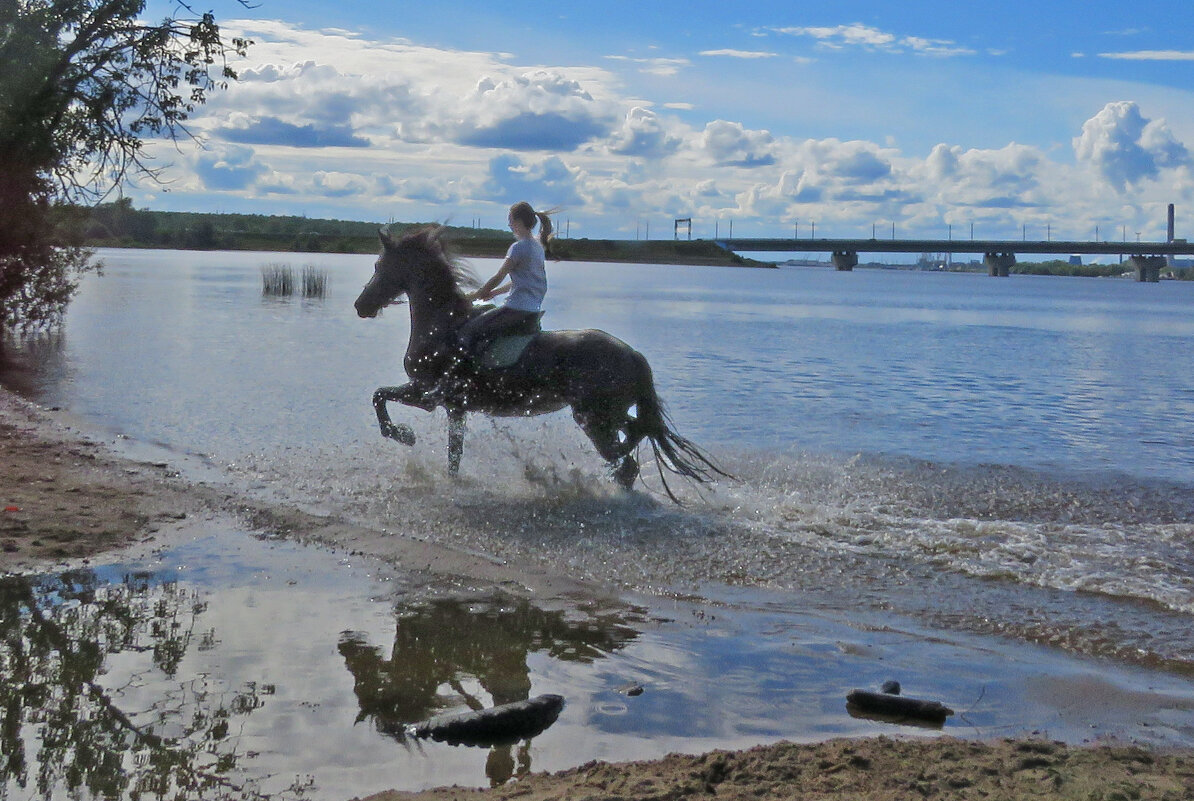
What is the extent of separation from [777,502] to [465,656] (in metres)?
4.73

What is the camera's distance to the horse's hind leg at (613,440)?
379 inches

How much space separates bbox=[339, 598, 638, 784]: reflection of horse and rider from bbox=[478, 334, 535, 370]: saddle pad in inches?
144

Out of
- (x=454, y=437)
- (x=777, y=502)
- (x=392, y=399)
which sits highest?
(x=392, y=399)

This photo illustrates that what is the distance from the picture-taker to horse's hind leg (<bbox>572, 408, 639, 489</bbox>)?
9.63 metres

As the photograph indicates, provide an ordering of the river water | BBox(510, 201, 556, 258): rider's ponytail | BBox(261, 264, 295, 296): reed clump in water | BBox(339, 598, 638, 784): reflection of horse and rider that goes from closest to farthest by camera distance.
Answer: BBox(339, 598, 638, 784): reflection of horse and rider
the river water
BBox(510, 201, 556, 258): rider's ponytail
BBox(261, 264, 295, 296): reed clump in water

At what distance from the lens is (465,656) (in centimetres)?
517

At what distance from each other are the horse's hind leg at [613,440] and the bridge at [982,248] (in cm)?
10279

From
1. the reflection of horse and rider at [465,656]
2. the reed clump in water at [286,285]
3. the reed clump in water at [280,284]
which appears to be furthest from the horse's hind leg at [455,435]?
the reed clump in water at [280,284]

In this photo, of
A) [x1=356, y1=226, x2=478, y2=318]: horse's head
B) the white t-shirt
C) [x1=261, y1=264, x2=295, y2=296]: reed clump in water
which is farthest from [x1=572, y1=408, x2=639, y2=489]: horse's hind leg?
[x1=261, y1=264, x2=295, y2=296]: reed clump in water

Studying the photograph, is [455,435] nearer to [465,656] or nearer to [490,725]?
[465,656]

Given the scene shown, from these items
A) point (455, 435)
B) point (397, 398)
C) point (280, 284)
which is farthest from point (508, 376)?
point (280, 284)

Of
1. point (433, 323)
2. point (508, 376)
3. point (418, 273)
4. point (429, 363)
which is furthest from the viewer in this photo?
point (418, 273)

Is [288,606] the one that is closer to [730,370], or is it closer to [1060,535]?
[1060,535]

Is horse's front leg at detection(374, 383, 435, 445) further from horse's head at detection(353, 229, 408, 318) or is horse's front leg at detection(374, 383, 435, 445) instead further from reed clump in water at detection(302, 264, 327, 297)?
reed clump in water at detection(302, 264, 327, 297)
